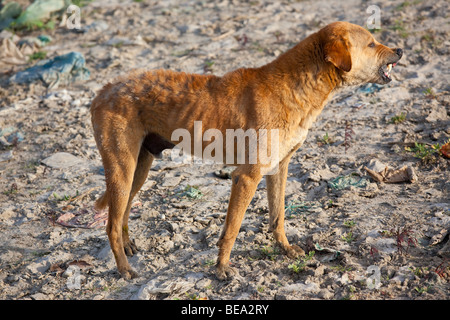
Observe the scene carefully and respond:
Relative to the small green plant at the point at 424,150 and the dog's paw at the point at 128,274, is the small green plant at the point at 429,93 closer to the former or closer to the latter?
the small green plant at the point at 424,150

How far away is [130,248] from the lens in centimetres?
603

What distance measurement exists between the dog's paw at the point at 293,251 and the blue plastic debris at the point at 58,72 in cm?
644

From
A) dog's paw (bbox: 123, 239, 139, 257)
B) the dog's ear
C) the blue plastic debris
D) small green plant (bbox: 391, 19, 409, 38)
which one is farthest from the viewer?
the blue plastic debris

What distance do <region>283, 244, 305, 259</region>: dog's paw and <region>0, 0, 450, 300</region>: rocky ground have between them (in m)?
0.09

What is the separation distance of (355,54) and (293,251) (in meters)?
2.12

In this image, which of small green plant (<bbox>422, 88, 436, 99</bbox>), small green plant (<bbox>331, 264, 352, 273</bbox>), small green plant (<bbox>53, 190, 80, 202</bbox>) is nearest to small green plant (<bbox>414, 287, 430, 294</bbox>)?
small green plant (<bbox>331, 264, 352, 273</bbox>)

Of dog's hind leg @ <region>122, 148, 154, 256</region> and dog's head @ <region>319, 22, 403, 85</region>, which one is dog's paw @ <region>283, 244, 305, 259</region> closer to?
dog's hind leg @ <region>122, 148, 154, 256</region>

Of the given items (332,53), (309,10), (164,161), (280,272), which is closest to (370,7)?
(309,10)

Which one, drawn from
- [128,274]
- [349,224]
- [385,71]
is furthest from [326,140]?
[128,274]

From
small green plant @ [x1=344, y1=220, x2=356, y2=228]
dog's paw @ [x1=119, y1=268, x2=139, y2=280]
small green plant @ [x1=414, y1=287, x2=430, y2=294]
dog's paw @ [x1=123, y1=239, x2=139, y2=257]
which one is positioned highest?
small green plant @ [x1=344, y1=220, x2=356, y2=228]

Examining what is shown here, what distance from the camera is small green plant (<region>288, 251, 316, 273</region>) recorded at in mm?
5314

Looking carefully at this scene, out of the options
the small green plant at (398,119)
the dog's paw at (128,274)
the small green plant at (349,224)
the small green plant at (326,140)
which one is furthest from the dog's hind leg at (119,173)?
the small green plant at (398,119)

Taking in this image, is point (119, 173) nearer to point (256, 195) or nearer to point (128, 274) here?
point (128, 274)

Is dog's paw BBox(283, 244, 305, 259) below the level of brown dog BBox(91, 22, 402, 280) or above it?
below
